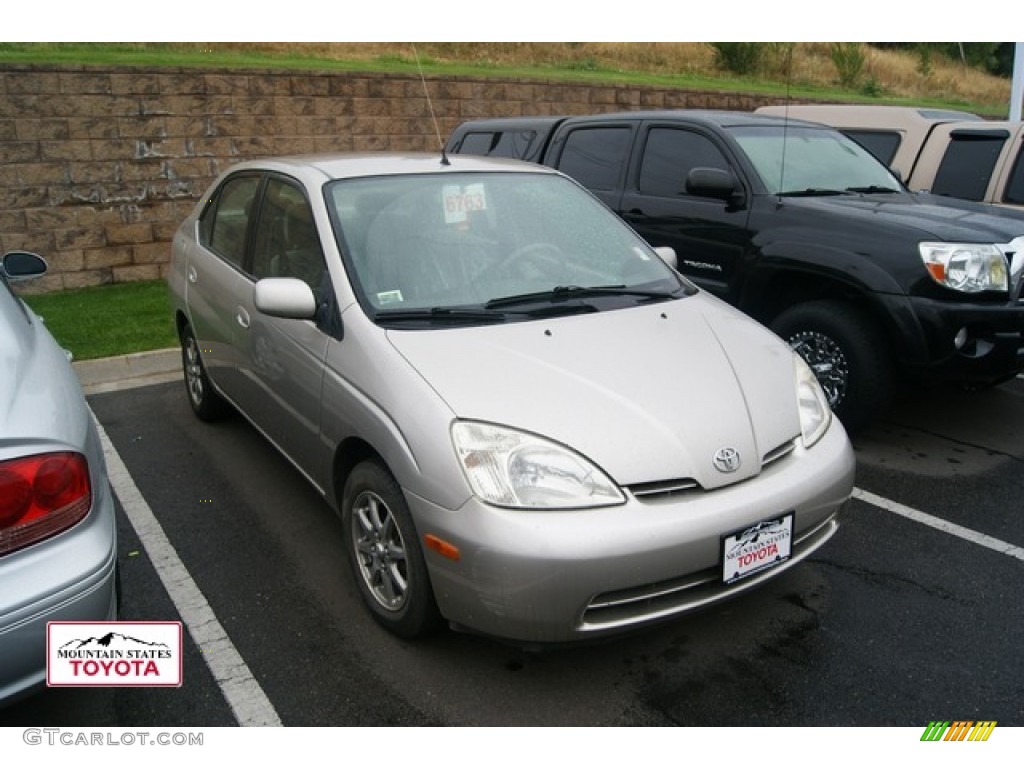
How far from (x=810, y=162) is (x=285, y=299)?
3.83m

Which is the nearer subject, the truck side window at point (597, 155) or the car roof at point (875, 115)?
the truck side window at point (597, 155)

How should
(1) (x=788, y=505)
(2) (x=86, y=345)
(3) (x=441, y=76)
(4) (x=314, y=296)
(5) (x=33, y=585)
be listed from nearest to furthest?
1. (5) (x=33, y=585)
2. (1) (x=788, y=505)
3. (4) (x=314, y=296)
4. (2) (x=86, y=345)
5. (3) (x=441, y=76)

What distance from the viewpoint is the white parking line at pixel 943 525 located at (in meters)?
3.62

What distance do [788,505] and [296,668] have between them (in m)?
1.71

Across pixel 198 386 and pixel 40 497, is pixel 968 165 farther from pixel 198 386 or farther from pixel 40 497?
pixel 40 497

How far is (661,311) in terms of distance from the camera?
11.2ft

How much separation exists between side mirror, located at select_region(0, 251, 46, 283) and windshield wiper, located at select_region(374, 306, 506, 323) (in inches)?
68.5

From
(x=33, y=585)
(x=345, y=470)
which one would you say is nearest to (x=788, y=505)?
(x=345, y=470)

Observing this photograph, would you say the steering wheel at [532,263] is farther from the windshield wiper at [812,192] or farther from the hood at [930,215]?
the windshield wiper at [812,192]

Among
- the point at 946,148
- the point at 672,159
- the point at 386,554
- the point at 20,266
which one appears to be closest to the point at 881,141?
the point at 946,148

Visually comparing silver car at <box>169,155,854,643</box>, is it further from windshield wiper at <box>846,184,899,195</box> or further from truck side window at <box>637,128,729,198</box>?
windshield wiper at <box>846,184,899,195</box>

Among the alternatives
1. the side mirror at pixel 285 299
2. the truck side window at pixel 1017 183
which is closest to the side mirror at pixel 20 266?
the side mirror at pixel 285 299

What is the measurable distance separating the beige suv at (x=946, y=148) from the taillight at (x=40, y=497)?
588cm

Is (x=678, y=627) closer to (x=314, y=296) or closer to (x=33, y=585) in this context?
(x=314, y=296)
